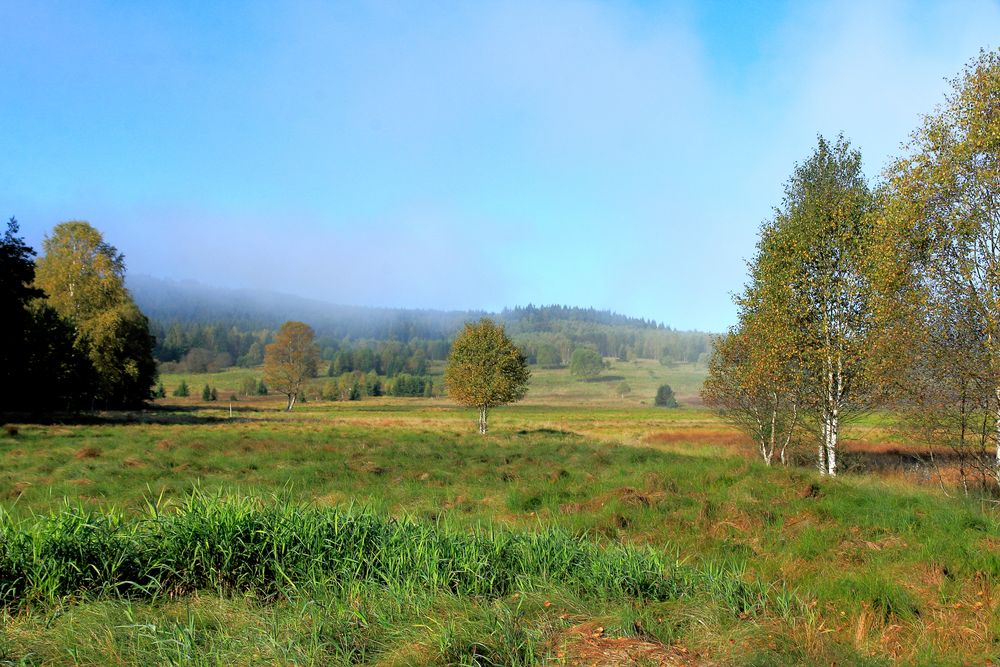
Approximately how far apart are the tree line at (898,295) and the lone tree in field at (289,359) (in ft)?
266

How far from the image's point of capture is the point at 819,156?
23781 mm

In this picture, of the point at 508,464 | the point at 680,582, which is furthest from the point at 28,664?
the point at 508,464

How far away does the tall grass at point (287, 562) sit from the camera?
536 centimetres

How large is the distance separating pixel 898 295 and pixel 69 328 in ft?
160

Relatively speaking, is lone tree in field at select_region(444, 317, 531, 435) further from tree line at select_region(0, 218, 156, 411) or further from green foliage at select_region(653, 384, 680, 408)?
green foliage at select_region(653, 384, 680, 408)

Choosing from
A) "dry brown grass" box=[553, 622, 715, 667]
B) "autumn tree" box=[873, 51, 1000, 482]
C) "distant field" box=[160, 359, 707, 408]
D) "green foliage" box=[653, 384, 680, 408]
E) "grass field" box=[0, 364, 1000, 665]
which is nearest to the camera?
"dry brown grass" box=[553, 622, 715, 667]

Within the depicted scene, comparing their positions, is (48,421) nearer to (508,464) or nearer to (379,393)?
(508,464)

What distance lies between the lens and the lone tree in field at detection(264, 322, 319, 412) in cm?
9325

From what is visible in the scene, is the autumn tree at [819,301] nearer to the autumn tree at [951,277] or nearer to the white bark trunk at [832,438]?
the white bark trunk at [832,438]

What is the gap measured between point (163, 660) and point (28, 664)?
0.83 meters

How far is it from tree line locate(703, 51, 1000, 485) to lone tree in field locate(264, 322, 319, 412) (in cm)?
8097

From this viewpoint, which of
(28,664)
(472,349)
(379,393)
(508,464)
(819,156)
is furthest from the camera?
(379,393)

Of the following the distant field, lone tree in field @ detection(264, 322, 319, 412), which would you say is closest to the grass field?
lone tree in field @ detection(264, 322, 319, 412)

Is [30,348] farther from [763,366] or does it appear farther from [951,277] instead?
[951,277]
